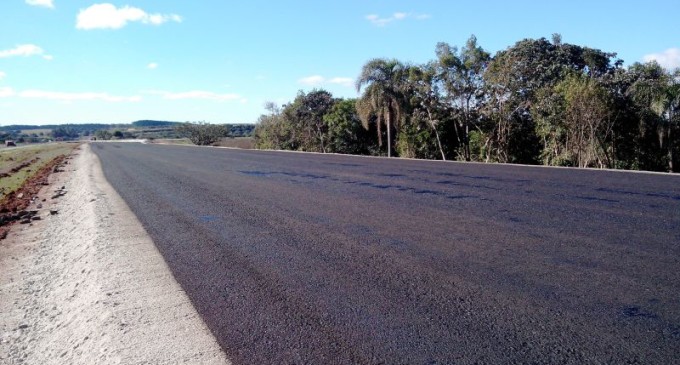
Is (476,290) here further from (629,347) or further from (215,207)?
(215,207)

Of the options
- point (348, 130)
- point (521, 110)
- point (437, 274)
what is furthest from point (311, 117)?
point (437, 274)

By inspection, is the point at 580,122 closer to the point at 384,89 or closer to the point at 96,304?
the point at 384,89

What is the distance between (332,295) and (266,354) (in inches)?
52.4

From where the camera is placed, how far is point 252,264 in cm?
641

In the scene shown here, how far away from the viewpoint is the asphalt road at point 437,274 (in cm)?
386

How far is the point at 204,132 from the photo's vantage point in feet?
262

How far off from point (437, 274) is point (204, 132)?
7785 centimetres

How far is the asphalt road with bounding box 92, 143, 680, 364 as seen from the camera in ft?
12.7

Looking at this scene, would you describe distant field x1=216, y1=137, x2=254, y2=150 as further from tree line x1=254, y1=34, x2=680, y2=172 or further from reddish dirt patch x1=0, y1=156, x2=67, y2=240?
reddish dirt patch x1=0, y1=156, x2=67, y2=240

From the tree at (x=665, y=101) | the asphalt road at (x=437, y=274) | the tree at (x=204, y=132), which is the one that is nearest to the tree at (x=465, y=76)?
the tree at (x=665, y=101)

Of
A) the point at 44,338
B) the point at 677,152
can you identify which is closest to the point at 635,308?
the point at 44,338

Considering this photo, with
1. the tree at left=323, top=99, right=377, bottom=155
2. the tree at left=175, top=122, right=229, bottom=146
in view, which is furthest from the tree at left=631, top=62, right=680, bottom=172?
the tree at left=175, top=122, right=229, bottom=146

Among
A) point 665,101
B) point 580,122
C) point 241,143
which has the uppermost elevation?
point 665,101

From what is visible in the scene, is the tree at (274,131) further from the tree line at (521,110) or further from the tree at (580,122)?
the tree at (580,122)
